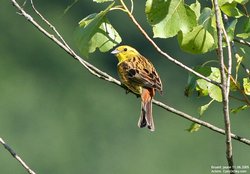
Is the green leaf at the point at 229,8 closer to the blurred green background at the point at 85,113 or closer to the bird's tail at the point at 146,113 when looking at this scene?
the bird's tail at the point at 146,113

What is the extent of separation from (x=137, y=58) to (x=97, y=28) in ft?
6.28

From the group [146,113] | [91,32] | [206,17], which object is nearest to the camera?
[206,17]

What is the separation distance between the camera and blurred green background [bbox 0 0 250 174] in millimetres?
16266

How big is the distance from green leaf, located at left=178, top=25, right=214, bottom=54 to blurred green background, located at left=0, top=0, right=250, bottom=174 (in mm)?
11846

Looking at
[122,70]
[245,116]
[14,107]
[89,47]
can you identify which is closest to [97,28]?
[89,47]

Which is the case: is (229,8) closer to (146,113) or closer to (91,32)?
(91,32)

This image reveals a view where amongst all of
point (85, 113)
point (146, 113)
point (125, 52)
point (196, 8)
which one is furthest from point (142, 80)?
point (85, 113)

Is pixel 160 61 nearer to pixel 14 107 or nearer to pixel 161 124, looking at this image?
pixel 161 124

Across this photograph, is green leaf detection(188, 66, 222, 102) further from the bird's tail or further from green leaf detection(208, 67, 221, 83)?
the bird's tail

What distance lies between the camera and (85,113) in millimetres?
18656

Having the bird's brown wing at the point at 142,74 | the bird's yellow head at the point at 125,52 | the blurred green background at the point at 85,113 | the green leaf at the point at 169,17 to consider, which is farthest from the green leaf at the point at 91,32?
the blurred green background at the point at 85,113

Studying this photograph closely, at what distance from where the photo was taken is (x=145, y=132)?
17.4m

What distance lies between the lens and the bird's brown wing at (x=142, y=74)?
14.4ft

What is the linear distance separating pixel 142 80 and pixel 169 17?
1.70 m
